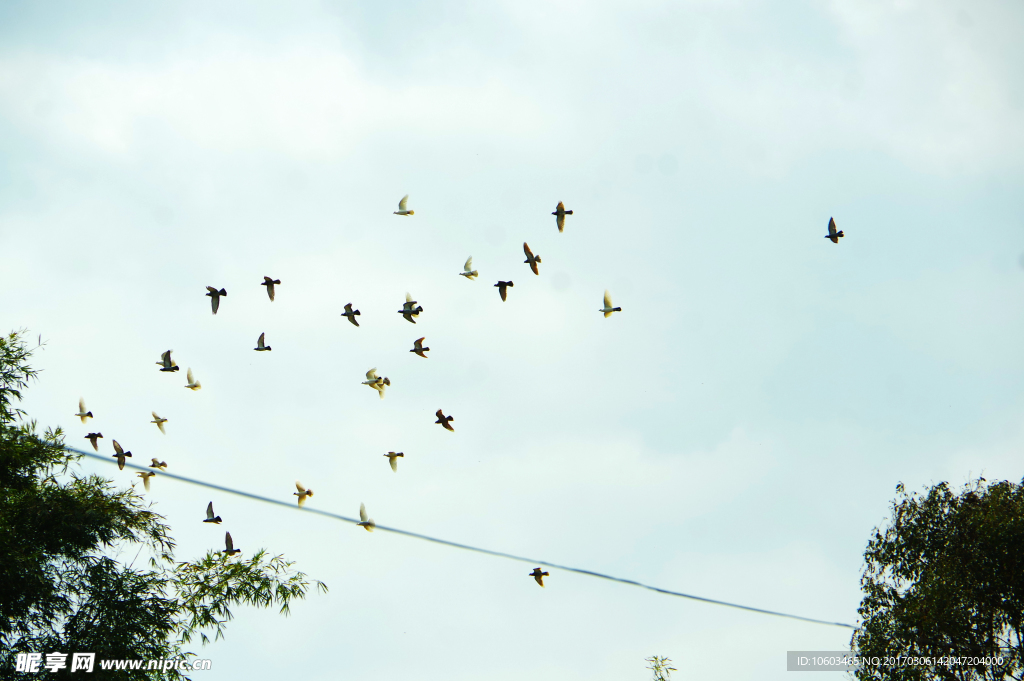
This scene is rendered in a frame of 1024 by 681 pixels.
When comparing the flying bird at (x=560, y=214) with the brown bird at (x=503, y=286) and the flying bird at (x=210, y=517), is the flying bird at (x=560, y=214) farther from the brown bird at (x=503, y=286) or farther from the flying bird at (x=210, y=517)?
the flying bird at (x=210, y=517)

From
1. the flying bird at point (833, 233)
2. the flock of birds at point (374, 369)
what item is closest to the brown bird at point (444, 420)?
the flock of birds at point (374, 369)

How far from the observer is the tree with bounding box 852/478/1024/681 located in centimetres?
1981

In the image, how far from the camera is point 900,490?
23.7m

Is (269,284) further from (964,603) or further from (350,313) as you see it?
(964,603)

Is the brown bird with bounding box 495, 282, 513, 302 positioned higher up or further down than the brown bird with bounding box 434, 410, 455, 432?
higher up

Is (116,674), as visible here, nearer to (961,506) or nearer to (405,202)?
(405,202)

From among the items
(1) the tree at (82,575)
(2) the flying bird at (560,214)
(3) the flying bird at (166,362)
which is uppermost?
(2) the flying bird at (560,214)

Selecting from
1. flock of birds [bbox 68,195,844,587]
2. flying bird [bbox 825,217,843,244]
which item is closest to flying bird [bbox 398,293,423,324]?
flock of birds [bbox 68,195,844,587]

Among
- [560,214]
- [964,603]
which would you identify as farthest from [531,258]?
[964,603]

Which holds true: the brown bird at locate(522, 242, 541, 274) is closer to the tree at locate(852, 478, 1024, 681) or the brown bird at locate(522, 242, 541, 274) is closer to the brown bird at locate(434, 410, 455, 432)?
the brown bird at locate(434, 410, 455, 432)

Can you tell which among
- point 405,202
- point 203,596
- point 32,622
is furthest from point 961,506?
point 32,622

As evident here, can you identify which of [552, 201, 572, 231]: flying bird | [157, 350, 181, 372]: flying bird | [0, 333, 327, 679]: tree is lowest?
[0, 333, 327, 679]: tree

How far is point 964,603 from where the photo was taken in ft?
66.0

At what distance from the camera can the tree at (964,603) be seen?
65.0 ft
